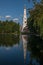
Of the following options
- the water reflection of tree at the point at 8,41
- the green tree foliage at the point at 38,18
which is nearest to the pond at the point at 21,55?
the green tree foliage at the point at 38,18

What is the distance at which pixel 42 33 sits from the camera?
97.8 feet

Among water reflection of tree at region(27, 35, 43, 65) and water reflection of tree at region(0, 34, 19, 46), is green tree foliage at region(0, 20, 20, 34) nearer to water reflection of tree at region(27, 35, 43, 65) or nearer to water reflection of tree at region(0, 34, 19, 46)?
water reflection of tree at region(0, 34, 19, 46)

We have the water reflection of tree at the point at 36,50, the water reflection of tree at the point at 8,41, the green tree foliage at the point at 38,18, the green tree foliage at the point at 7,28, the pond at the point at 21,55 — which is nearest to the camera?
the pond at the point at 21,55

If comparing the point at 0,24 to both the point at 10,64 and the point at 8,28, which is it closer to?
the point at 8,28

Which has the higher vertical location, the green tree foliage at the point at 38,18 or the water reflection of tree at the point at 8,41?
the green tree foliage at the point at 38,18

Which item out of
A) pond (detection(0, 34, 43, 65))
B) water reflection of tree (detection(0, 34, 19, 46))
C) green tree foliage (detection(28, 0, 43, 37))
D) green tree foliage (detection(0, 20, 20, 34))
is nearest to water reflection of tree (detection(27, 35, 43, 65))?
pond (detection(0, 34, 43, 65))

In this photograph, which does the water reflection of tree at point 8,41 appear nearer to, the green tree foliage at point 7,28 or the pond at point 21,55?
the pond at point 21,55

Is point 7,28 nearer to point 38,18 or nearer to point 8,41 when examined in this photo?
point 8,41

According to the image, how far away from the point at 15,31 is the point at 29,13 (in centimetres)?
9669

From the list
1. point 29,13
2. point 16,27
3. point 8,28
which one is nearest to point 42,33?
point 29,13

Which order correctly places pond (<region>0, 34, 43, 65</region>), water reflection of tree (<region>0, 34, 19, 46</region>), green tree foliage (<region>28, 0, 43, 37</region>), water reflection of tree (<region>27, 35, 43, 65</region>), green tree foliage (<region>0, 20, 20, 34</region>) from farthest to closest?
1. green tree foliage (<region>0, 20, 20, 34</region>)
2. water reflection of tree (<region>0, 34, 19, 46</region>)
3. green tree foliage (<region>28, 0, 43, 37</region>)
4. water reflection of tree (<region>27, 35, 43, 65</region>)
5. pond (<region>0, 34, 43, 65</region>)

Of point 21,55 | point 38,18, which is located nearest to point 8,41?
point 38,18

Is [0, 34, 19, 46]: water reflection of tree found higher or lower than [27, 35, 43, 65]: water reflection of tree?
lower

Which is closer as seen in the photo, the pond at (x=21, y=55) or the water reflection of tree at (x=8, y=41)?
the pond at (x=21, y=55)
